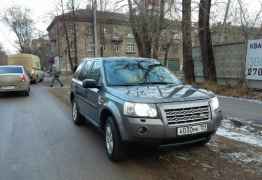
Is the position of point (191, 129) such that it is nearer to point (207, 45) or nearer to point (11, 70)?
point (207, 45)

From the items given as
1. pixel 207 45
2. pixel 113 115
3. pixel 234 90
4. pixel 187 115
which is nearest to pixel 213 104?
pixel 187 115

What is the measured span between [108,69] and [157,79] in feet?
3.26

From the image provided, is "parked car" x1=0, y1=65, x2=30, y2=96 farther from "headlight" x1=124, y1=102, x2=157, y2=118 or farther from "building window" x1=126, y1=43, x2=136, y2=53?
"building window" x1=126, y1=43, x2=136, y2=53

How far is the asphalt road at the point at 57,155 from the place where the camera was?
3.97 metres

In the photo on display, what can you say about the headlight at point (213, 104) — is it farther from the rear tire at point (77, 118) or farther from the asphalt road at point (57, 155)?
the rear tire at point (77, 118)

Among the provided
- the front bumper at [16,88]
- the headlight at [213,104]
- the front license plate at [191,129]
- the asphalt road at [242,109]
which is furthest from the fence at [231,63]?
the front bumper at [16,88]

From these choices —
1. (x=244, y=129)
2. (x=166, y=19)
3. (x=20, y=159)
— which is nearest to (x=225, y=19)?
(x=166, y=19)

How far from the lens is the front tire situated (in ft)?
13.7

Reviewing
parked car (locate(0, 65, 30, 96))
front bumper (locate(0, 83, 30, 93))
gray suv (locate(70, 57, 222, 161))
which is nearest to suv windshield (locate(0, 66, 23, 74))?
parked car (locate(0, 65, 30, 96))

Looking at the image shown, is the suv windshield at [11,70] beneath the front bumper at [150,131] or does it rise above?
above

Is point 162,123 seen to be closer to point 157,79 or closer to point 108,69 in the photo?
point 157,79

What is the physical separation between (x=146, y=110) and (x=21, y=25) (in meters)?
58.0

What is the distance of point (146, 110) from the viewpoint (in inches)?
149

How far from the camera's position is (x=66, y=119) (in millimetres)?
7773
